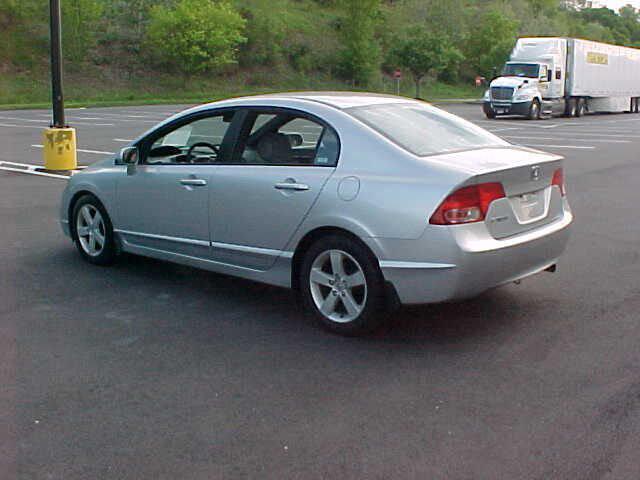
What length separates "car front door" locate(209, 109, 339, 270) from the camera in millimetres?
5895

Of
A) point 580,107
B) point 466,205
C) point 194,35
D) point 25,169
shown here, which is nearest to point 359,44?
point 194,35

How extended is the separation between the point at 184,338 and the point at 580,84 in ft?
124

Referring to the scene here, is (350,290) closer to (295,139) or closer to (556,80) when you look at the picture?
(295,139)

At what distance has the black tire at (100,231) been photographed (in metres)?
7.45

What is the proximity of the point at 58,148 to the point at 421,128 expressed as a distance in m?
9.90

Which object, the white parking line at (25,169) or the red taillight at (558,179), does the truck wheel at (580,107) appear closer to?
the white parking line at (25,169)

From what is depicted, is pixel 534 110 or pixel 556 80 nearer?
pixel 534 110

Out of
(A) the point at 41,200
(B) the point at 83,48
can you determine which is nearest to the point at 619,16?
(B) the point at 83,48

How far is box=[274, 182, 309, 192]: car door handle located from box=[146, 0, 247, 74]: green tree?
50822 millimetres

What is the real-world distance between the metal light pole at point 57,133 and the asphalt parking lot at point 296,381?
700 cm

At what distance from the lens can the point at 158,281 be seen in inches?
283

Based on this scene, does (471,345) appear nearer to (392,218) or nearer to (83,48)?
(392,218)

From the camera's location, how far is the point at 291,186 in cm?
592

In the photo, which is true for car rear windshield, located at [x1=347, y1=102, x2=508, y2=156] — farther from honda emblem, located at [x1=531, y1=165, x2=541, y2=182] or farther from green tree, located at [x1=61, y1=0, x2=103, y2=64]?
green tree, located at [x1=61, y1=0, x2=103, y2=64]
